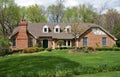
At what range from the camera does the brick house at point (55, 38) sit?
181 feet

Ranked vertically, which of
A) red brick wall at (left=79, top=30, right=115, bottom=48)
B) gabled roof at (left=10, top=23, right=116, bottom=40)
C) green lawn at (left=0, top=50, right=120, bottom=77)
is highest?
gabled roof at (left=10, top=23, right=116, bottom=40)

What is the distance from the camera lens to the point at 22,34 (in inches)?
2163

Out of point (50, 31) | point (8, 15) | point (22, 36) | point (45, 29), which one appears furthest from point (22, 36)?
point (8, 15)

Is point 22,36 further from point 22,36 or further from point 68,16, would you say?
point 68,16

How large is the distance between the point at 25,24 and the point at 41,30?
4.57 meters

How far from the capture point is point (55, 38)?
183 feet

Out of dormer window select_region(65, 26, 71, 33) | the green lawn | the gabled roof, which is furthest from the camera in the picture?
dormer window select_region(65, 26, 71, 33)

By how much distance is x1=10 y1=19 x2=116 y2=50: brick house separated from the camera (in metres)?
55.2

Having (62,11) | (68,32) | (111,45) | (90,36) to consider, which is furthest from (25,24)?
(62,11)

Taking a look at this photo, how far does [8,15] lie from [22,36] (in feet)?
65.6

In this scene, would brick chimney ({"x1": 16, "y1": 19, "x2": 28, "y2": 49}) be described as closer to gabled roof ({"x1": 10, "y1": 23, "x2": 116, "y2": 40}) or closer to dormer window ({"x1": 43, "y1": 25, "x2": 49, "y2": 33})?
gabled roof ({"x1": 10, "y1": 23, "x2": 116, "y2": 40})

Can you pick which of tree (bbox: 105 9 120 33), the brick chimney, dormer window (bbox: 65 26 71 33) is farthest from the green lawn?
tree (bbox: 105 9 120 33)

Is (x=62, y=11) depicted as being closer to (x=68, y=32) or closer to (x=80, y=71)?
(x=68, y=32)

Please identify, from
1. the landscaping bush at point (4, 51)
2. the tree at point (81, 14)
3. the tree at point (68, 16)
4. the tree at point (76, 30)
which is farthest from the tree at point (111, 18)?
the landscaping bush at point (4, 51)
